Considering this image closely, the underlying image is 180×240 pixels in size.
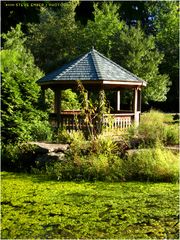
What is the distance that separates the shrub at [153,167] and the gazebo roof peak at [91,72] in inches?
207

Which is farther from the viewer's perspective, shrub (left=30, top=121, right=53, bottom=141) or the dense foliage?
the dense foliage

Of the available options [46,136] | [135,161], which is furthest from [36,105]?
[135,161]

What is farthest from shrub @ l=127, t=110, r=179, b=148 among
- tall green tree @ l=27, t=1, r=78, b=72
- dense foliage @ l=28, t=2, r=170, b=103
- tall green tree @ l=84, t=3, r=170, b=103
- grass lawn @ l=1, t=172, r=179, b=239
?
tall green tree @ l=27, t=1, r=78, b=72

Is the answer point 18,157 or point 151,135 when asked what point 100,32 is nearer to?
point 151,135

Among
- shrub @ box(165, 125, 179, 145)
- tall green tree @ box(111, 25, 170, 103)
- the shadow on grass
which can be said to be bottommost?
the shadow on grass

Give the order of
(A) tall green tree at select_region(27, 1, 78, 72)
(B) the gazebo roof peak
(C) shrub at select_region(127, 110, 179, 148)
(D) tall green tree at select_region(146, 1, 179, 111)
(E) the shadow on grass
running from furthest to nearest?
1. (D) tall green tree at select_region(146, 1, 179, 111)
2. (A) tall green tree at select_region(27, 1, 78, 72)
3. (B) the gazebo roof peak
4. (C) shrub at select_region(127, 110, 179, 148)
5. (E) the shadow on grass

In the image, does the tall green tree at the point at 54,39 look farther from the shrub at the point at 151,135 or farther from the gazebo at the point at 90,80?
the shrub at the point at 151,135

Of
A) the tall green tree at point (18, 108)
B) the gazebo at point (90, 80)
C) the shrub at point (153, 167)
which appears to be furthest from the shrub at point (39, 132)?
the shrub at point (153, 167)

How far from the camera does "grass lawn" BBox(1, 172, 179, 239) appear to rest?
4.53m

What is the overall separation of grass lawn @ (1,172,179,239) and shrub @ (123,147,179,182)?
390 millimetres

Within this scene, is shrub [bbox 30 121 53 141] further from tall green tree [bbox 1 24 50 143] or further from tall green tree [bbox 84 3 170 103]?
tall green tree [bbox 84 3 170 103]

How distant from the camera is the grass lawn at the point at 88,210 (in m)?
4.53

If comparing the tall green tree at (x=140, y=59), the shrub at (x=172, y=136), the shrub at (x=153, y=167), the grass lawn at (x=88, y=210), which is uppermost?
the tall green tree at (x=140, y=59)

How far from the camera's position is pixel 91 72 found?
13367 millimetres
